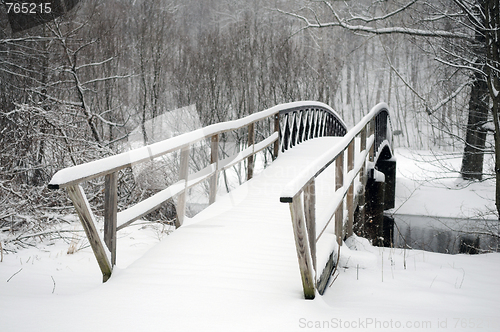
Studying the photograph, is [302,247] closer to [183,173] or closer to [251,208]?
[183,173]

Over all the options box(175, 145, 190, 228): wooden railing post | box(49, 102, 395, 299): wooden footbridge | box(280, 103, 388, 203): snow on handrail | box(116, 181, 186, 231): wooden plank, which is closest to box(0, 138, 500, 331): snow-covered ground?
box(49, 102, 395, 299): wooden footbridge

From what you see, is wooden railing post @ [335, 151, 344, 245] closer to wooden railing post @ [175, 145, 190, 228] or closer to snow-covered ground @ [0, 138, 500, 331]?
snow-covered ground @ [0, 138, 500, 331]

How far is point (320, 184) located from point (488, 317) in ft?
12.5

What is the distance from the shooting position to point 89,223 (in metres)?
3.23

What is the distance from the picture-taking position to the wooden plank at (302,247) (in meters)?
3.00

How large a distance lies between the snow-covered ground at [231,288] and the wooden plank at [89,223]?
0.14m

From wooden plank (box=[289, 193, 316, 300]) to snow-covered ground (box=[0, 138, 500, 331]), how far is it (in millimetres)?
117

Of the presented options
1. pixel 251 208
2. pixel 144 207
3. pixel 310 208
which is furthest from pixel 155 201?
pixel 251 208

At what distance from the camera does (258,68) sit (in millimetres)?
21250

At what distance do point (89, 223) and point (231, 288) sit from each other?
1129 millimetres

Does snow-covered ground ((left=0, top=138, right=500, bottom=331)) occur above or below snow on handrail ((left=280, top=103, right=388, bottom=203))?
below

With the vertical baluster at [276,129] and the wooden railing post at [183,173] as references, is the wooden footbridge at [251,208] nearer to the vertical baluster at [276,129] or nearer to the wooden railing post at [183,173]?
the wooden railing post at [183,173]

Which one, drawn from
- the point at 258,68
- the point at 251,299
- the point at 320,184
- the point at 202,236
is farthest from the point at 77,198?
the point at 258,68

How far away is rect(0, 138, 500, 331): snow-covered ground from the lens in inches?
112
